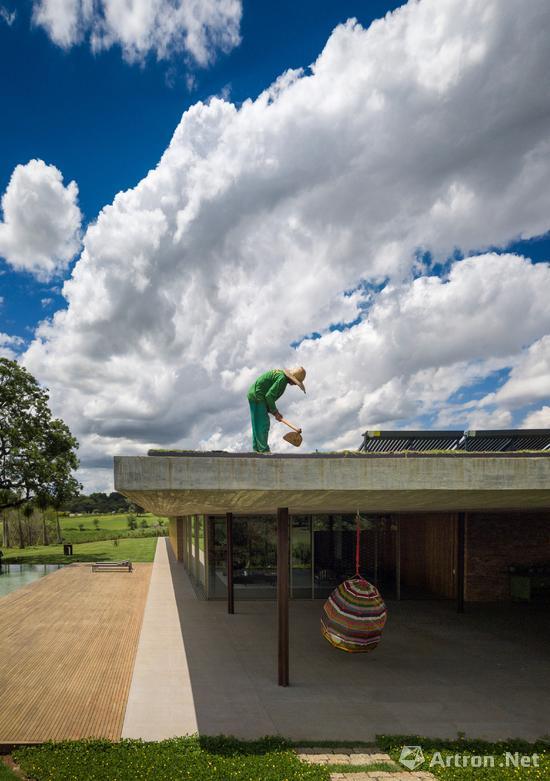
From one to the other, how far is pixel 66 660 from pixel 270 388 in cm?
703

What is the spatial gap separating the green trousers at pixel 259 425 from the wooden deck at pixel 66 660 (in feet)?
13.9

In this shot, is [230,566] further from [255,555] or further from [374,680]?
[374,680]

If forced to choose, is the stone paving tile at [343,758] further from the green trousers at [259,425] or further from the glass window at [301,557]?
the glass window at [301,557]

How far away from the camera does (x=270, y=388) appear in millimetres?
7590

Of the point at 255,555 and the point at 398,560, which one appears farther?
the point at 255,555

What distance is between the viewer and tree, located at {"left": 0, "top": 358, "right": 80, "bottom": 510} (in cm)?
3009

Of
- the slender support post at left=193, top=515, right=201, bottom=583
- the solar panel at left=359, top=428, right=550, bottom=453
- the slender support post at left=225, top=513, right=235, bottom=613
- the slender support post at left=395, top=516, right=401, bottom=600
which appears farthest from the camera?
the slender support post at left=193, top=515, right=201, bottom=583

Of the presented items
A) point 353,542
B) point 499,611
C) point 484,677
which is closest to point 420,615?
point 499,611

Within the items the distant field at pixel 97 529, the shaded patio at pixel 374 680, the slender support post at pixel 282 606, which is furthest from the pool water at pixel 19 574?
the distant field at pixel 97 529

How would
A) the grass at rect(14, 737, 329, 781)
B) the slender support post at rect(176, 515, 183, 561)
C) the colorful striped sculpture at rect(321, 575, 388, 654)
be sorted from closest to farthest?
1. the grass at rect(14, 737, 329, 781)
2. the colorful striped sculpture at rect(321, 575, 388, 654)
3. the slender support post at rect(176, 515, 183, 561)

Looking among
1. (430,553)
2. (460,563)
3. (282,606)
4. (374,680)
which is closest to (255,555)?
(430,553)

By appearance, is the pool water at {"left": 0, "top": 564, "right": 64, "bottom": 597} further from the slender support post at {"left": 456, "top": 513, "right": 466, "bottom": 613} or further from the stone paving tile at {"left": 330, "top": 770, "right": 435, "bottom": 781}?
the stone paving tile at {"left": 330, "top": 770, "right": 435, "bottom": 781}

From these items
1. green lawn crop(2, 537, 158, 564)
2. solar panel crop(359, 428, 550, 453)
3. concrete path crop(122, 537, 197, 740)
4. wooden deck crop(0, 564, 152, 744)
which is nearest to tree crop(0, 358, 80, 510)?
green lawn crop(2, 537, 158, 564)

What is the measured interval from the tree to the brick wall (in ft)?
82.1
